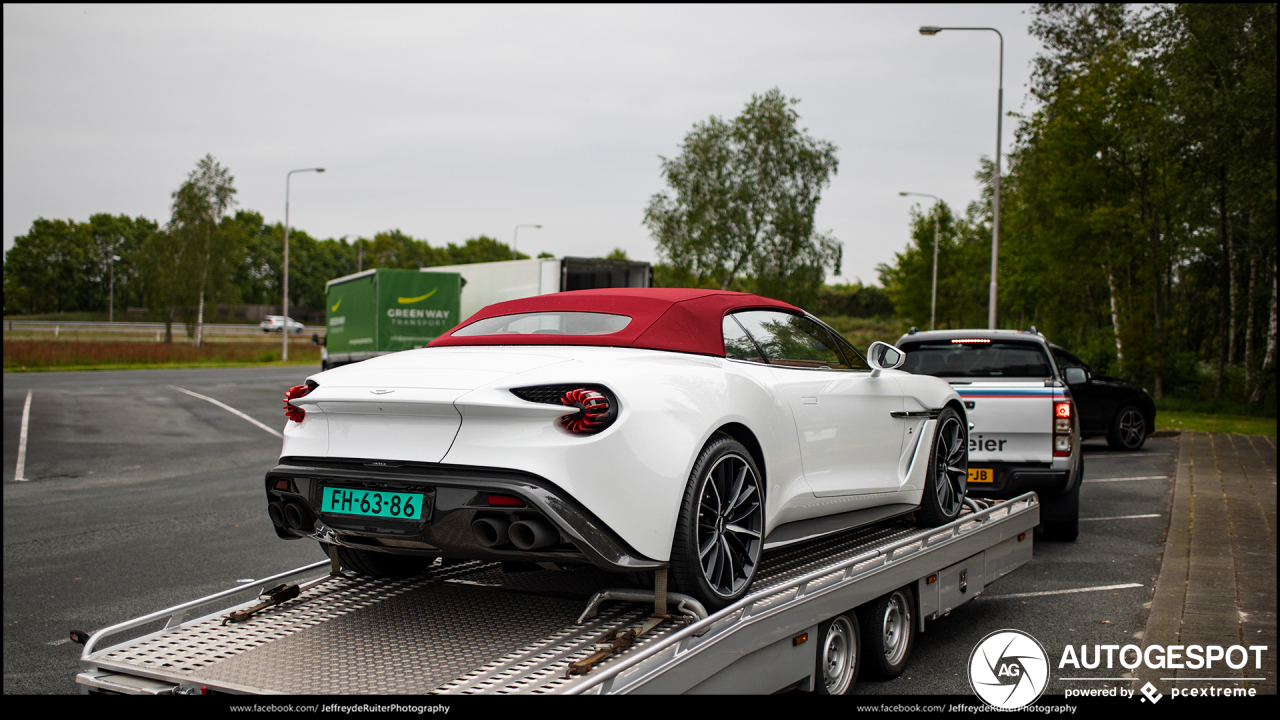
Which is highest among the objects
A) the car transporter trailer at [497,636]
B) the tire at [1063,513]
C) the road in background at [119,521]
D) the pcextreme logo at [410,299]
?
the pcextreme logo at [410,299]

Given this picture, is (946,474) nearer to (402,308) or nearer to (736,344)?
(736,344)

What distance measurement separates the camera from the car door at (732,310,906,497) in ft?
13.5

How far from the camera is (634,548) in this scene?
3.01m

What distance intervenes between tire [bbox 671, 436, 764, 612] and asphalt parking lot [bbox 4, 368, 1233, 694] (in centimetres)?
116

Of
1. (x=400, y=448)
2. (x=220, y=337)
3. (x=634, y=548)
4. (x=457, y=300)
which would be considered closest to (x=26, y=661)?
(x=400, y=448)

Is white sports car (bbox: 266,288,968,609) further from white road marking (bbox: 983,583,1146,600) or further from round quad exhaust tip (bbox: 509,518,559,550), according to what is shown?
white road marking (bbox: 983,583,1146,600)

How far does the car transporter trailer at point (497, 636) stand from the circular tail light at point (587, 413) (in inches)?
25.4

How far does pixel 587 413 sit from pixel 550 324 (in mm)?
971

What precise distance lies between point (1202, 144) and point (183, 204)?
44738 millimetres

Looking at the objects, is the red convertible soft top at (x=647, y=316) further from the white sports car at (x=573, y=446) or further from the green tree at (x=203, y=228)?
the green tree at (x=203, y=228)

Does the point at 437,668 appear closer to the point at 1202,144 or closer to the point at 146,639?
the point at 146,639

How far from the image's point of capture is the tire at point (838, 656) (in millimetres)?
3668

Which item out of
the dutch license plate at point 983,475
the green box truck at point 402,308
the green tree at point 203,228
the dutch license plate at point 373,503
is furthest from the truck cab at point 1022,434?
the green tree at point 203,228

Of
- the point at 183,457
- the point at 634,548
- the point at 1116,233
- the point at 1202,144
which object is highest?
the point at 1202,144
